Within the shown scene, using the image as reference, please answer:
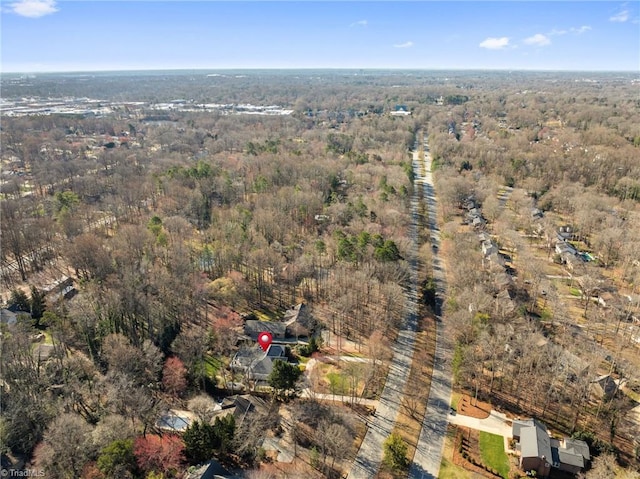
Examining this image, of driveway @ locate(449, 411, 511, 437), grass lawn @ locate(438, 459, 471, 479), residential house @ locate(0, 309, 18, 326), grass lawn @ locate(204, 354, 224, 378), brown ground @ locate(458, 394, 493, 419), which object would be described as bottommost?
grass lawn @ locate(438, 459, 471, 479)

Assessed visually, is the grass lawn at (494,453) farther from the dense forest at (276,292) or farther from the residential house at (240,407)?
the residential house at (240,407)

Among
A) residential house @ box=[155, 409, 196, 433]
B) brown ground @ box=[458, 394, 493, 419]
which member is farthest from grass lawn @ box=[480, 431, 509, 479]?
residential house @ box=[155, 409, 196, 433]

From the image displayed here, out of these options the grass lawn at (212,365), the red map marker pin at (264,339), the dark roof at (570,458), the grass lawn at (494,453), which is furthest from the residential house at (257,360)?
the dark roof at (570,458)

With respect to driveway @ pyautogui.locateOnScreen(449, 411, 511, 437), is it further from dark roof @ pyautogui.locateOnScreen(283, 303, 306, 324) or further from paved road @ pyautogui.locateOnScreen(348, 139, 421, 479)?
dark roof @ pyautogui.locateOnScreen(283, 303, 306, 324)

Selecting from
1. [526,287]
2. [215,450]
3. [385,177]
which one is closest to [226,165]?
[385,177]

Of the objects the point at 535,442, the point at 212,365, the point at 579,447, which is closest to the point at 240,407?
the point at 212,365
